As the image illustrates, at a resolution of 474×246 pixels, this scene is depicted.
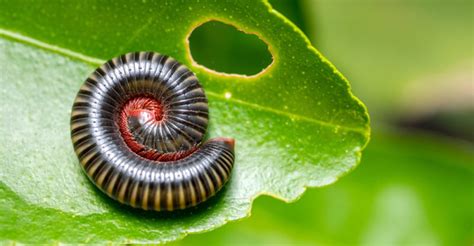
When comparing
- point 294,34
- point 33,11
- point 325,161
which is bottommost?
point 325,161

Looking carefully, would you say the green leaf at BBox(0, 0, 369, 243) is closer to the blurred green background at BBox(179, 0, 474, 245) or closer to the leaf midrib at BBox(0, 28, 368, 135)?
the leaf midrib at BBox(0, 28, 368, 135)

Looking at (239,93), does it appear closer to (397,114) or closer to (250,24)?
(250,24)

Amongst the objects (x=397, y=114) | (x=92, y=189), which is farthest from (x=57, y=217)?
(x=397, y=114)

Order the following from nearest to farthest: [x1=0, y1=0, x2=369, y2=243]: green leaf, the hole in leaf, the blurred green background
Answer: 1. [x1=0, y1=0, x2=369, y2=243]: green leaf
2. the hole in leaf
3. the blurred green background

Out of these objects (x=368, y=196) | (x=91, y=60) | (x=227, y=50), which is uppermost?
(x=91, y=60)

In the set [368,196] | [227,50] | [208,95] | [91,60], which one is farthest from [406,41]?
[91,60]

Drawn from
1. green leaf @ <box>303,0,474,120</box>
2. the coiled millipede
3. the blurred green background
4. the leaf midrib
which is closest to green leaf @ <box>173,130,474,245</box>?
the blurred green background

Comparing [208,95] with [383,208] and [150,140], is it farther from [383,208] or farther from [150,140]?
[383,208]
